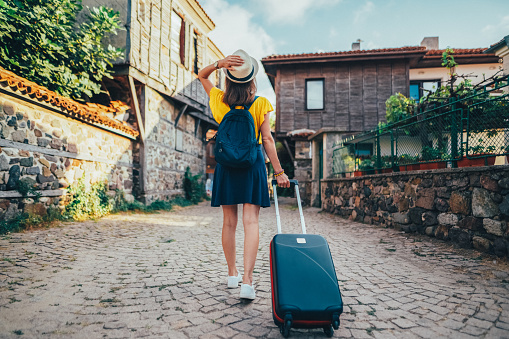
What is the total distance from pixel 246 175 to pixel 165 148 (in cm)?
880

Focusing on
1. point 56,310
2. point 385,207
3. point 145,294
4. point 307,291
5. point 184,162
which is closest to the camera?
point 307,291

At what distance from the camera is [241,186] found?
7.14 ft

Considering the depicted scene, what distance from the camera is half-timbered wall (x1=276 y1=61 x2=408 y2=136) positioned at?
12.4 meters

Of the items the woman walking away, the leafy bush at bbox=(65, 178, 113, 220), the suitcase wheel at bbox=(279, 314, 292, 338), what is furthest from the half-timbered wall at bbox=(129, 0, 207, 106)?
the suitcase wheel at bbox=(279, 314, 292, 338)

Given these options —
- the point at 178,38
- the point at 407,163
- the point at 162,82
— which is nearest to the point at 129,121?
the point at 162,82

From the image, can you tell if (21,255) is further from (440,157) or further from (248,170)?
(440,157)

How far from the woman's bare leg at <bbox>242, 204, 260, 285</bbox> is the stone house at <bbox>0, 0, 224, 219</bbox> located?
462 cm

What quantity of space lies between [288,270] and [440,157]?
13.5ft

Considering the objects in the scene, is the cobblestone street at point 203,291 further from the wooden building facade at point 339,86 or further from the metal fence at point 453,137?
the wooden building facade at point 339,86

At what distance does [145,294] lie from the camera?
2.40 metres

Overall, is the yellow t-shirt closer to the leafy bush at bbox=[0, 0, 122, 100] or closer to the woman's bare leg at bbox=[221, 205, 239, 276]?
the woman's bare leg at bbox=[221, 205, 239, 276]

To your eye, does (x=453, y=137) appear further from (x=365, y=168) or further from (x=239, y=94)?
(x=239, y=94)

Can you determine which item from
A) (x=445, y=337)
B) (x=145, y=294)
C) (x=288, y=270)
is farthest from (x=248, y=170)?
(x=445, y=337)

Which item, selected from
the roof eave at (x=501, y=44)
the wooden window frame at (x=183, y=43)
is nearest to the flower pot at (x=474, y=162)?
the roof eave at (x=501, y=44)
